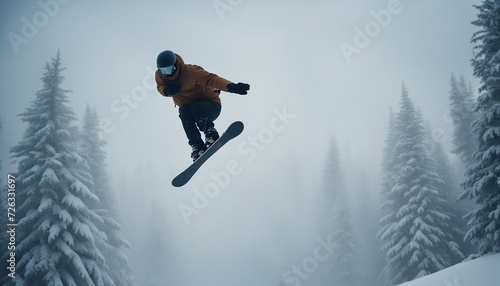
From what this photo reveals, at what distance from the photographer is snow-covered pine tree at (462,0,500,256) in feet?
35.4

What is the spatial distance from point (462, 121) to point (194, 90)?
913 inches

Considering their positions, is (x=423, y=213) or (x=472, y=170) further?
(x=423, y=213)

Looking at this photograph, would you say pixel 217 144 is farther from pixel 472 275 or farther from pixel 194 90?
pixel 472 275

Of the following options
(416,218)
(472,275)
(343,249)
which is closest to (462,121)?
(416,218)

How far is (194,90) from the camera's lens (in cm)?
689

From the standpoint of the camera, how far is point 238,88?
5.86 m

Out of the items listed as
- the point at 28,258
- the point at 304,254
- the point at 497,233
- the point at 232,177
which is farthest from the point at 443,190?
the point at 232,177

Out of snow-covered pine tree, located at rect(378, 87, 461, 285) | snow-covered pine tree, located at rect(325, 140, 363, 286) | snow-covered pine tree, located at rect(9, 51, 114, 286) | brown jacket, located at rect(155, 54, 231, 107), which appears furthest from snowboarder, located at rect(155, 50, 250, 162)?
snow-covered pine tree, located at rect(325, 140, 363, 286)

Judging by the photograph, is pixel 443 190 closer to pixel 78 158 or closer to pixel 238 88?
pixel 238 88

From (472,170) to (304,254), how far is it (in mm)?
38686

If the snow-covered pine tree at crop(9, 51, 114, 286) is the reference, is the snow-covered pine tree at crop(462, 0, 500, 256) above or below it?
below

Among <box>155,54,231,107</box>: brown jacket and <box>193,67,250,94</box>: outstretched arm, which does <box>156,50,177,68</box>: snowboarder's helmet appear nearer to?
<box>155,54,231,107</box>: brown jacket

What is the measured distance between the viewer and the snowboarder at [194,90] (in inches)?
240

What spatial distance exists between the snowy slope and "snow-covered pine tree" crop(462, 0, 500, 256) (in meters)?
0.98
